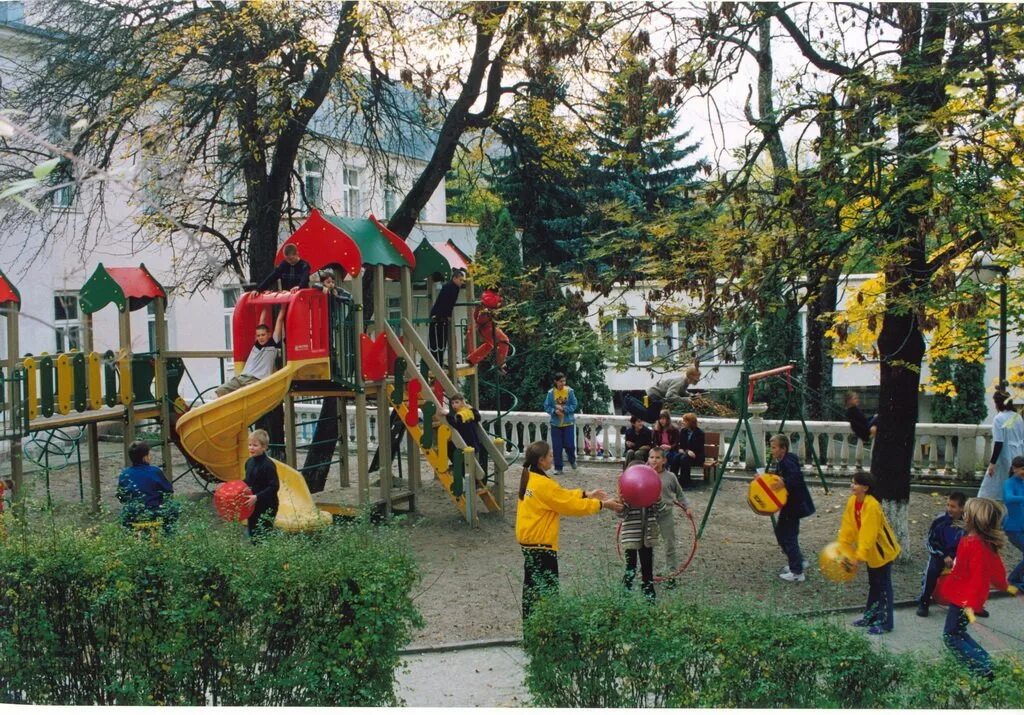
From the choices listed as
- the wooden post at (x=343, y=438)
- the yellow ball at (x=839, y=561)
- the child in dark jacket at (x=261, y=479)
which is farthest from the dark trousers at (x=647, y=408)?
the child in dark jacket at (x=261, y=479)

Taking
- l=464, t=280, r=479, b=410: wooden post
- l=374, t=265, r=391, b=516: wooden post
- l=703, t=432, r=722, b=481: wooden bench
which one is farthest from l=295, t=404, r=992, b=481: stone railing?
l=374, t=265, r=391, b=516: wooden post

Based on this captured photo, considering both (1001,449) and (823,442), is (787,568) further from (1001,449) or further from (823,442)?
(823,442)

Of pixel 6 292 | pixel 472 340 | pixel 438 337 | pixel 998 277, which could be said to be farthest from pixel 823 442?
pixel 6 292

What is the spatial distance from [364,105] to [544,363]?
10673mm

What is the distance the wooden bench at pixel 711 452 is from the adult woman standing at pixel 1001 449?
4216mm

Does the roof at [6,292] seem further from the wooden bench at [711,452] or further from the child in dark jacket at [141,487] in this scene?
the wooden bench at [711,452]

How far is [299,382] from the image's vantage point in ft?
41.3

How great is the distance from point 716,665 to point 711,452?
10.8 metres

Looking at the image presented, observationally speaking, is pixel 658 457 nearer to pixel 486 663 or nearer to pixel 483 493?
pixel 486 663

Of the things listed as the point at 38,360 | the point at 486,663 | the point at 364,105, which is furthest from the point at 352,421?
the point at 486,663

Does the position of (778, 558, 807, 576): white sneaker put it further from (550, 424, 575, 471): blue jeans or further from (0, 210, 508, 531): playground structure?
(550, 424, 575, 471): blue jeans

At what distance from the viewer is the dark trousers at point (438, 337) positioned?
575 inches

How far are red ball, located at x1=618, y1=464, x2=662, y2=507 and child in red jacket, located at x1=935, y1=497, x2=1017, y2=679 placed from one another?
109 inches

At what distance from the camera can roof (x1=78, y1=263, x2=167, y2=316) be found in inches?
522
